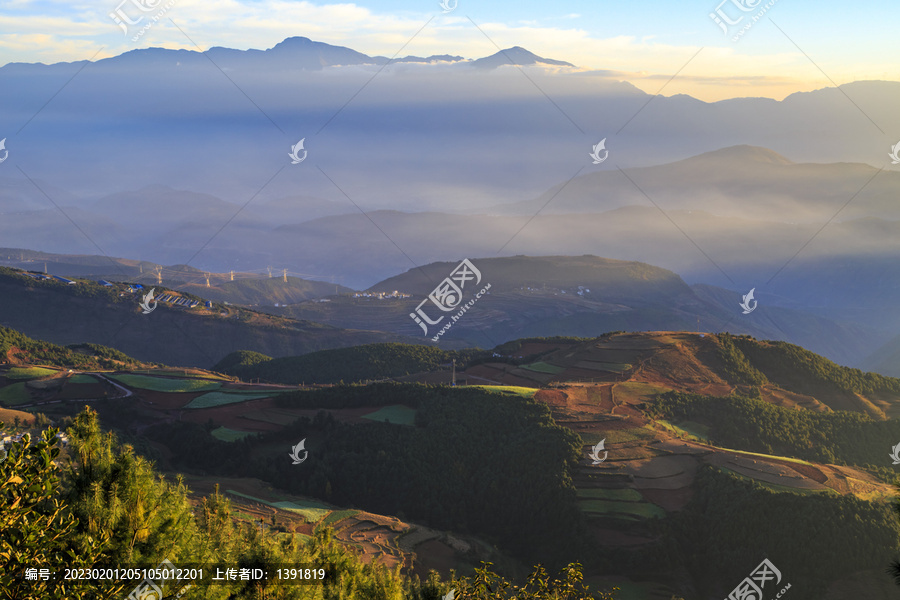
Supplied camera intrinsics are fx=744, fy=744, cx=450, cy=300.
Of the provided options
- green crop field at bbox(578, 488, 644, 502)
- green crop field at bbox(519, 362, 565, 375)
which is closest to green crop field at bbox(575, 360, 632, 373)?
green crop field at bbox(519, 362, 565, 375)

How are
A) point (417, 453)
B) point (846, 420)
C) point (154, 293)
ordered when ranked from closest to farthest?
1. point (417, 453)
2. point (846, 420)
3. point (154, 293)

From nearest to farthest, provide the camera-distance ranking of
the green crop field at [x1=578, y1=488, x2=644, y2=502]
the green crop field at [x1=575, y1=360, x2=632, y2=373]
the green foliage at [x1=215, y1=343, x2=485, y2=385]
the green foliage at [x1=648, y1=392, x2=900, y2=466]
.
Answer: the green crop field at [x1=578, y1=488, x2=644, y2=502] → the green foliage at [x1=648, y1=392, x2=900, y2=466] → the green crop field at [x1=575, y1=360, x2=632, y2=373] → the green foliage at [x1=215, y1=343, x2=485, y2=385]

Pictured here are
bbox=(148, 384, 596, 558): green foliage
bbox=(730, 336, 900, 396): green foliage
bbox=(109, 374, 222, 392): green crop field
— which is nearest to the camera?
bbox=(148, 384, 596, 558): green foliage

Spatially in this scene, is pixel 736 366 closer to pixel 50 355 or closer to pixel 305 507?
pixel 305 507

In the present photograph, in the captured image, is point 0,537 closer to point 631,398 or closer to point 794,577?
point 794,577

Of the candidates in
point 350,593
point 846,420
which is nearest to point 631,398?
point 846,420

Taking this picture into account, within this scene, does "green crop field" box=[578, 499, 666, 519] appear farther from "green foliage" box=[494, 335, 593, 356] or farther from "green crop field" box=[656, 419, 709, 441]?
Answer: "green foliage" box=[494, 335, 593, 356]

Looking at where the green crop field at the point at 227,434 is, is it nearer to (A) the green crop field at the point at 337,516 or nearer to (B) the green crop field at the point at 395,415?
(B) the green crop field at the point at 395,415
